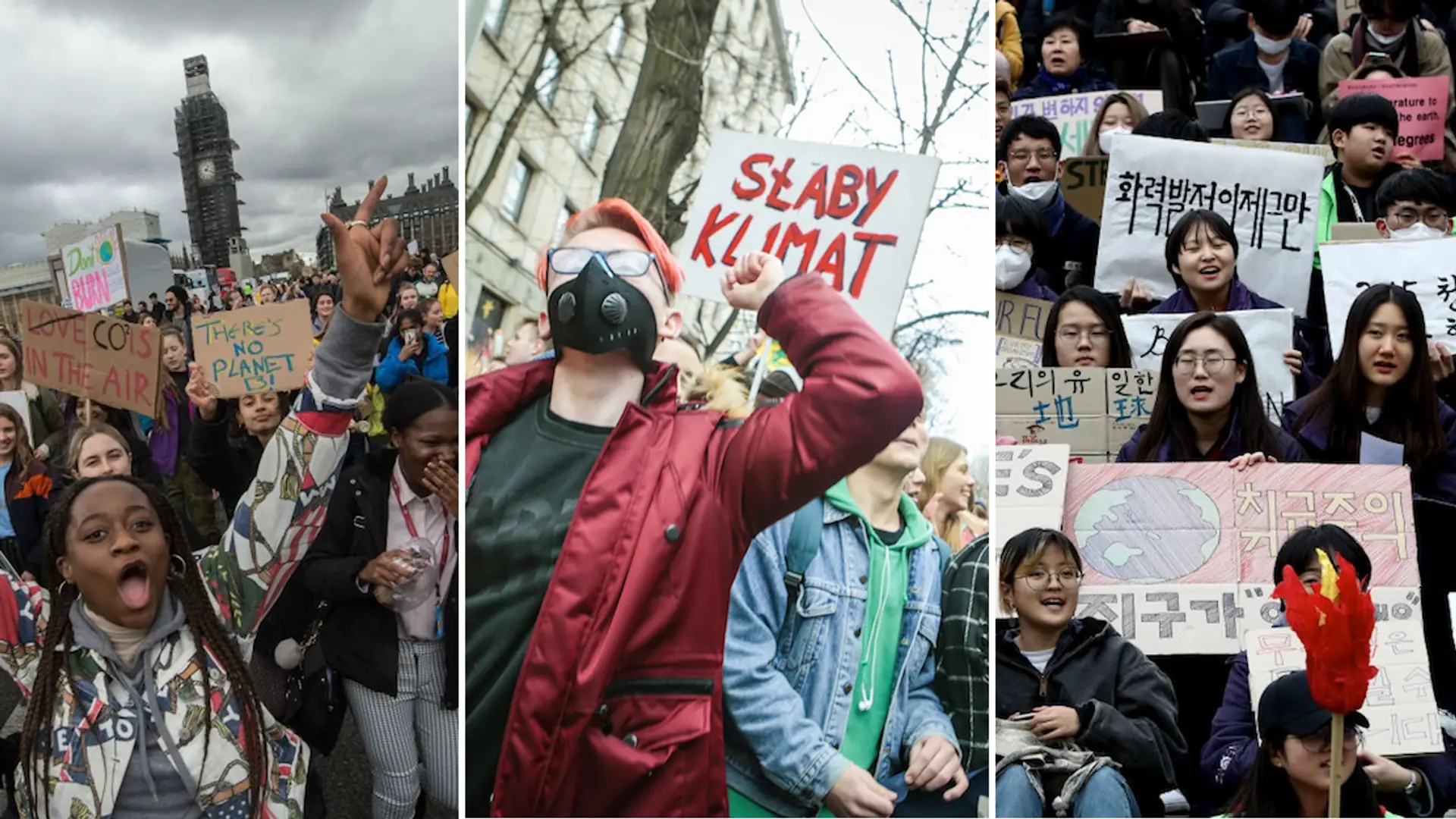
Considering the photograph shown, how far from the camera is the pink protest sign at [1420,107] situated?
6586 millimetres

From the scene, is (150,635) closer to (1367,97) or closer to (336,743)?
(336,743)

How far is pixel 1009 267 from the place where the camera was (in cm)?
564

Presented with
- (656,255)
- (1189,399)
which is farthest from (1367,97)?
(656,255)

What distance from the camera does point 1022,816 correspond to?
14.0 ft

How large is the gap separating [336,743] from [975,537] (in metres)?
1.86

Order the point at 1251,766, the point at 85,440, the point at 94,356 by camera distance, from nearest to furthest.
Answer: the point at 1251,766
the point at 85,440
the point at 94,356

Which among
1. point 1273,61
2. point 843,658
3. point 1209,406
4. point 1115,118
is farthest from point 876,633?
point 1273,61

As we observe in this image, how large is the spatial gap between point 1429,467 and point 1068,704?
140 centimetres

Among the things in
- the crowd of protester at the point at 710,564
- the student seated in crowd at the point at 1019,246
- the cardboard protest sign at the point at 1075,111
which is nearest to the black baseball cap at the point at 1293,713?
the crowd of protester at the point at 710,564

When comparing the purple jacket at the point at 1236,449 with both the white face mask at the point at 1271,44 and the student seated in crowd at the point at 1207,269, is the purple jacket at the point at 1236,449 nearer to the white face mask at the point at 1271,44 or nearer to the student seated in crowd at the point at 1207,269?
the student seated in crowd at the point at 1207,269

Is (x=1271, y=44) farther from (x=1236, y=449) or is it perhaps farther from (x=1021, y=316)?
(x=1236, y=449)

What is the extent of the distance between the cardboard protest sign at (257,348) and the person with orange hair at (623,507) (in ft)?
2.01

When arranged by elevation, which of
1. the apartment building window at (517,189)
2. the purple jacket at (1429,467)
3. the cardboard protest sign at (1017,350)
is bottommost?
the purple jacket at (1429,467)

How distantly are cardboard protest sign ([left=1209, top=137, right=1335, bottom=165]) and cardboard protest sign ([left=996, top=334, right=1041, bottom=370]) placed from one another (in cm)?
120
